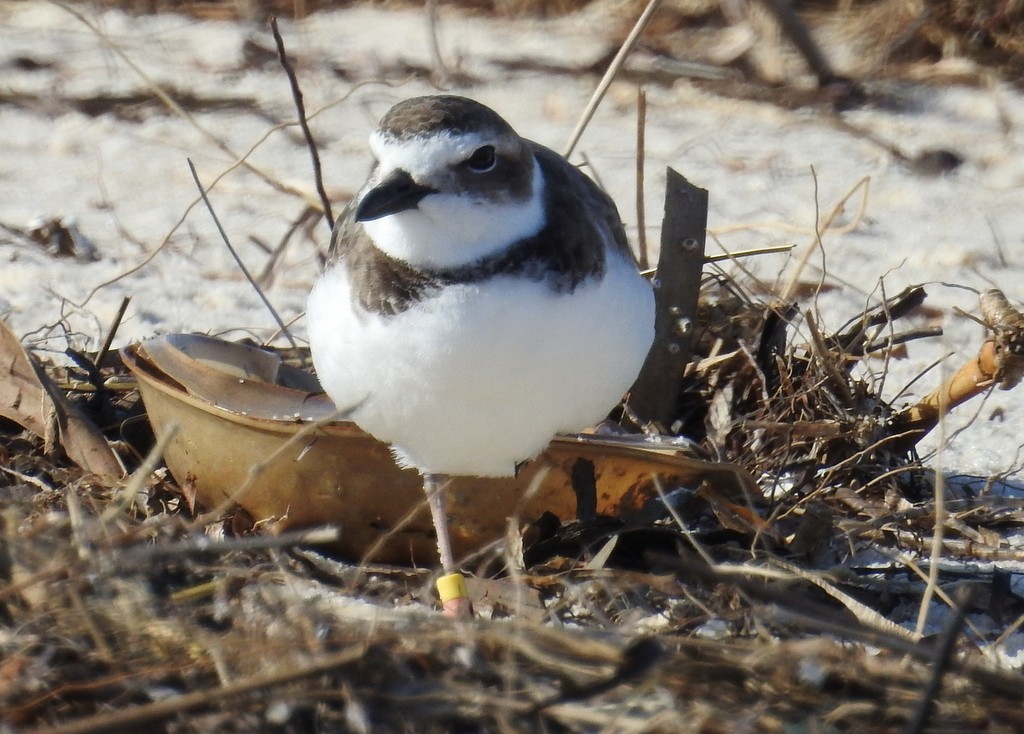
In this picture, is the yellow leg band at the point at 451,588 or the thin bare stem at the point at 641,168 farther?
the thin bare stem at the point at 641,168

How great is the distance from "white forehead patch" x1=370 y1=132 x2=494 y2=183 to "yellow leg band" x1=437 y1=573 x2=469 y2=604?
3.08 feet

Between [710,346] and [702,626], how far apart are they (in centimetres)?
143

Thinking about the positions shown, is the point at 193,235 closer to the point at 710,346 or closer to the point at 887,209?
the point at 710,346

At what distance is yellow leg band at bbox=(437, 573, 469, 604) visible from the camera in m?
3.23

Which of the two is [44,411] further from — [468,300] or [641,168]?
[641,168]

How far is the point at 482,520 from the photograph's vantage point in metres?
3.61

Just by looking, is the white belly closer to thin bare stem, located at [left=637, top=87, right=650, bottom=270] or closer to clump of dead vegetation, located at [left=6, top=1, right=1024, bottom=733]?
clump of dead vegetation, located at [left=6, top=1, right=1024, bottom=733]

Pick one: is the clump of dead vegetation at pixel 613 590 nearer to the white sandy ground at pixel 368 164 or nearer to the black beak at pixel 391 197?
the white sandy ground at pixel 368 164

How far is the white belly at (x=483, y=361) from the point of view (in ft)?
9.57

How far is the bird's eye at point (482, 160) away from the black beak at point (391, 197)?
4.6 inches

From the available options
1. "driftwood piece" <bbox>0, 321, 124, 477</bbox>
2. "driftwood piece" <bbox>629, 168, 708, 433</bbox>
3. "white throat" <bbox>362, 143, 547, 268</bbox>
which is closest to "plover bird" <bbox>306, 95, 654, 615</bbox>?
"white throat" <bbox>362, 143, 547, 268</bbox>

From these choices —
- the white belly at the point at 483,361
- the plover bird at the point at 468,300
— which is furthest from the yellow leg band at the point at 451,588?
the white belly at the point at 483,361

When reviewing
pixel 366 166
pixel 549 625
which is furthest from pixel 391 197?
pixel 366 166

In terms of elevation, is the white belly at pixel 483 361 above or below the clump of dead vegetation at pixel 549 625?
above
